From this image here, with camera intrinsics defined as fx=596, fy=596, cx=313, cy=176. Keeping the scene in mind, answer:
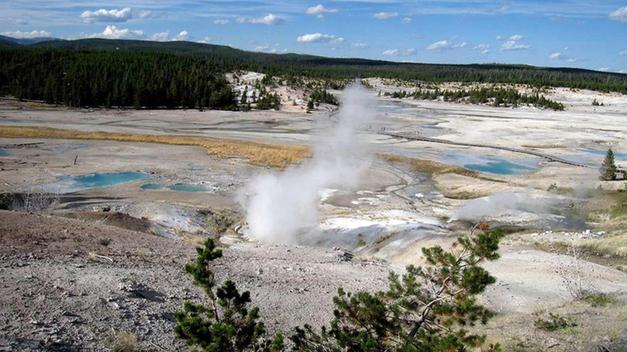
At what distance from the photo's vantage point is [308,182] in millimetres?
33656

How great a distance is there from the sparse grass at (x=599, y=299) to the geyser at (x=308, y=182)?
37.7ft

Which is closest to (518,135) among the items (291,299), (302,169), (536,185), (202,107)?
(536,185)

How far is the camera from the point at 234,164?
40.6m

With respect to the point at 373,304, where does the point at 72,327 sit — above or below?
below

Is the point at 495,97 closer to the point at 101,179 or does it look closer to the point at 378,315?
the point at 101,179

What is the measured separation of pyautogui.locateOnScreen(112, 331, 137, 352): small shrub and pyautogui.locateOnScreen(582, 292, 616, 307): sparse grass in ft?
34.6

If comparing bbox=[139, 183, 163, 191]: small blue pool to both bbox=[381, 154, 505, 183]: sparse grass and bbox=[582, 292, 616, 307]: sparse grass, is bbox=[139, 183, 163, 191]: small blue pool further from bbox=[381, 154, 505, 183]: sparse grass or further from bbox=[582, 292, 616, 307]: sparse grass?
bbox=[582, 292, 616, 307]: sparse grass

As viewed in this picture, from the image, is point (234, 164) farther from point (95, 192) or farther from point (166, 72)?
point (166, 72)

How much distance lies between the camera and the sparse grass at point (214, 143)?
Answer: 4344 cm

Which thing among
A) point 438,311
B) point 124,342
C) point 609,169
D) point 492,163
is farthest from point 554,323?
point 492,163

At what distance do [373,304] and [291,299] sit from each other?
5784 millimetres

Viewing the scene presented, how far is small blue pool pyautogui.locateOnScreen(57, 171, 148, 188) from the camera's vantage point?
107 feet

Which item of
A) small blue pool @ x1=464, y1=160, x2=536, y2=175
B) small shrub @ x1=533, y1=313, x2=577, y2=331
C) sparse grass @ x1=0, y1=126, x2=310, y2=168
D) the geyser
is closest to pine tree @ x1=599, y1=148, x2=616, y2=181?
small blue pool @ x1=464, y1=160, x2=536, y2=175

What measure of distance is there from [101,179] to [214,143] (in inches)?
653
